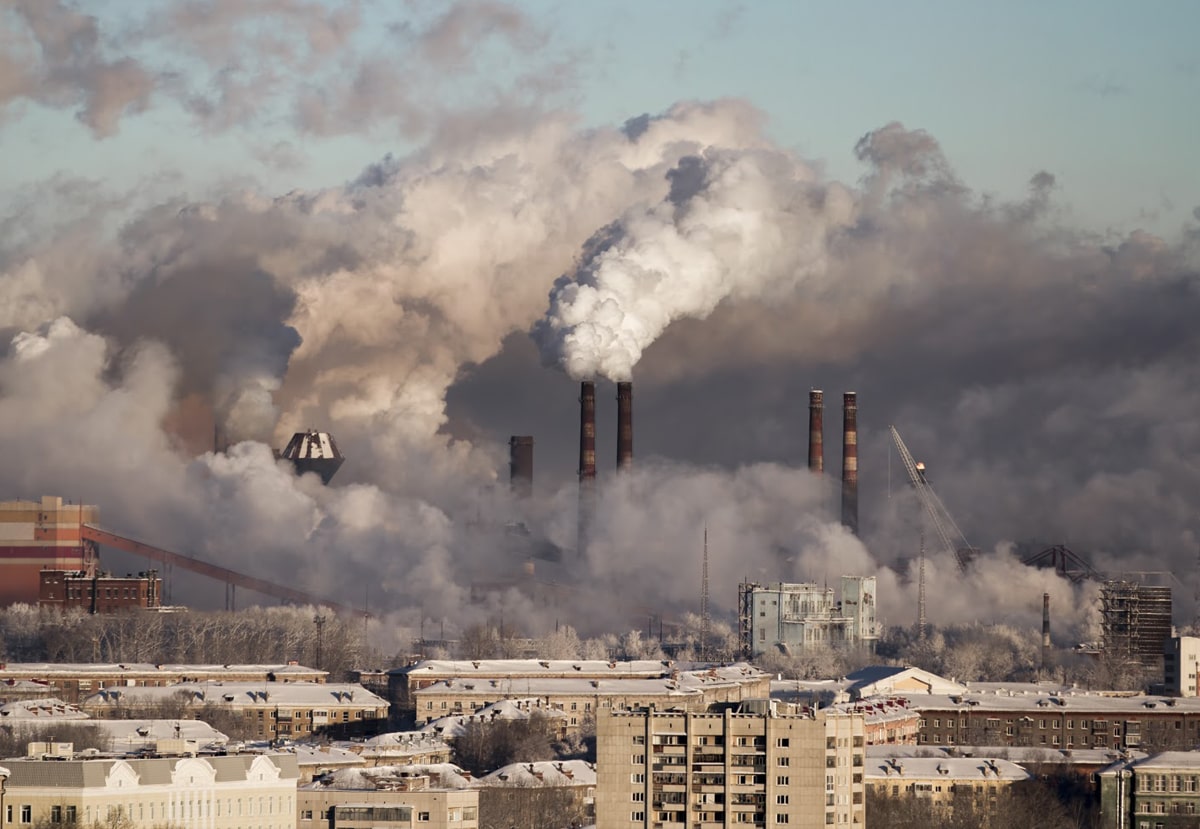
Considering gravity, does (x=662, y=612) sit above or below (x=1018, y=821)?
above

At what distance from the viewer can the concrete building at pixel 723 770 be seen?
53438mm

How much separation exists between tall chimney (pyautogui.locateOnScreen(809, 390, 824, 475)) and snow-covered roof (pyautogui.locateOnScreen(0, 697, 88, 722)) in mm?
32785

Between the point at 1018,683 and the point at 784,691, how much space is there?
12.7 metres

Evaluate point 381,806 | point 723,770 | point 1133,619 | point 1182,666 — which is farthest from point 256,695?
point 723,770

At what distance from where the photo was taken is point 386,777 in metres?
62.1

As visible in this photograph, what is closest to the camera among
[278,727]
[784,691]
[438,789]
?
[438,789]

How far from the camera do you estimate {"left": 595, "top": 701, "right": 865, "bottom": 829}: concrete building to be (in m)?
53.4

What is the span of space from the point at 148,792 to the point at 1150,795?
23.7 meters

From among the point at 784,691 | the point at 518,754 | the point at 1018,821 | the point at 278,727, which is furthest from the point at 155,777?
the point at 784,691

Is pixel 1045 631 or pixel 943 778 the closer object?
pixel 943 778

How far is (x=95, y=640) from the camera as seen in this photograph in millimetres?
108000

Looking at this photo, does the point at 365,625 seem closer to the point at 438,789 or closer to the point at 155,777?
the point at 438,789

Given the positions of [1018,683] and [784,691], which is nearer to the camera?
[784,691]

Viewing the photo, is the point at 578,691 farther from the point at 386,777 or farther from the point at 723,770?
the point at 723,770
